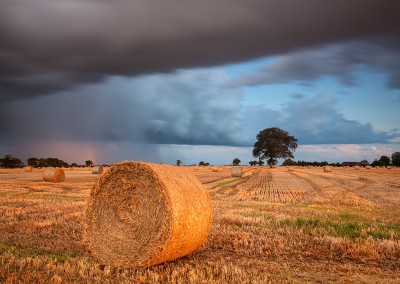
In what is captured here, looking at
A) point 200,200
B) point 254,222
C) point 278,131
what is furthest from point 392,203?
point 278,131

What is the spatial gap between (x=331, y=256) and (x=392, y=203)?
1159 cm

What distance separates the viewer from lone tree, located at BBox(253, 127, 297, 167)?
103188mm

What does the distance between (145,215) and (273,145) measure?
317ft

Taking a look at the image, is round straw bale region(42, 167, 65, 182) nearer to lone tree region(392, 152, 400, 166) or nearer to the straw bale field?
the straw bale field

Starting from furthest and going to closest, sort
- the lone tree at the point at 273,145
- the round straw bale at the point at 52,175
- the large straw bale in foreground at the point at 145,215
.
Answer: the lone tree at the point at 273,145 < the round straw bale at the point at 52,175 < the large straw bale in foreground at the point at 145,215

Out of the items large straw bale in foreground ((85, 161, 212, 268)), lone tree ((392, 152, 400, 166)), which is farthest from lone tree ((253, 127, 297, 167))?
large straw bale in foreground ((85, 161, 212, 268))

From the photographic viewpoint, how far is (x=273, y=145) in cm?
10319

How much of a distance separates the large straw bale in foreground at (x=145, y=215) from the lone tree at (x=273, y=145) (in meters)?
95.3

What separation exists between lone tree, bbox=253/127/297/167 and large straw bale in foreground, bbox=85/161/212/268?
9533 centimetres

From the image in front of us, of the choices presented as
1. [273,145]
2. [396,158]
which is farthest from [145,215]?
[396,158]

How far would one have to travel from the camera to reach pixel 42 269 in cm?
760

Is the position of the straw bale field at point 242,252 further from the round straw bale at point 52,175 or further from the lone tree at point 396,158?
the lone tree at point 396,158

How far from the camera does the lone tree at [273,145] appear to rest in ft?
339

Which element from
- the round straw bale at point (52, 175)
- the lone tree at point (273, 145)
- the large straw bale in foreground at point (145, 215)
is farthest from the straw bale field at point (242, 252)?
the lone tree at point (273, 145)
